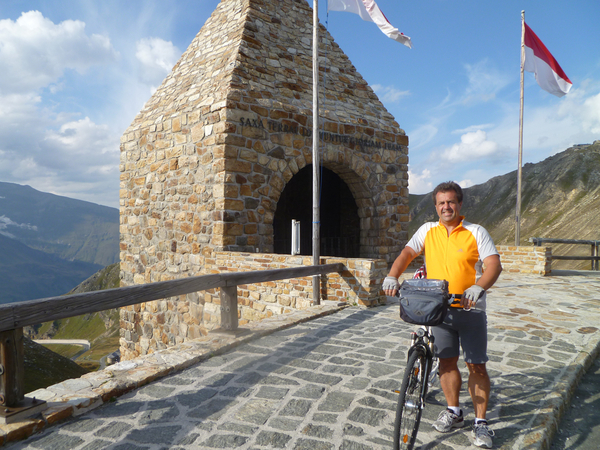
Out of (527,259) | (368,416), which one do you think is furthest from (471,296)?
(527,259)

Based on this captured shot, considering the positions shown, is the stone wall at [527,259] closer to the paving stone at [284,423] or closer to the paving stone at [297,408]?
the paving stone at [297,408]

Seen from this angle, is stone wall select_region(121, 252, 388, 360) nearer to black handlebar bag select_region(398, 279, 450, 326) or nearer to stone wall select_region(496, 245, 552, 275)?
black handlebar bag select_region(398, 279, 450, 326)

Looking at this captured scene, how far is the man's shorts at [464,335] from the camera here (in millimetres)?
Result: 2477

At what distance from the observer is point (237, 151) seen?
7.96 m

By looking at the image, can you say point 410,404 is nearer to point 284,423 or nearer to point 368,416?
point 368,416

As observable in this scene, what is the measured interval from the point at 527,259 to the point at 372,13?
730 centimetres

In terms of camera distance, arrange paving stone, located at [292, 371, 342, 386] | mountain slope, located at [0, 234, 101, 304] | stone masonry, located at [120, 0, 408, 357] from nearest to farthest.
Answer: paving stone, located at [292, 371, 342, 386] < stone masonry, located at [120, 0, 408, 357] < mountain slope, located at [0, 234, 101, 304]

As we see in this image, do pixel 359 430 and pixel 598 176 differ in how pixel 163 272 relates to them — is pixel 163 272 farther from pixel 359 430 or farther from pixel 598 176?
pixel 598 176

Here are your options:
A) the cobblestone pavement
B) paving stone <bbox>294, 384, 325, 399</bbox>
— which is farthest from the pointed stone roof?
paving stone <bbox>294, 384, 325, 399</bbox>

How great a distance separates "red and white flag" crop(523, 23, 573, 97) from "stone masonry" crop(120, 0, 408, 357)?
475 centimetres

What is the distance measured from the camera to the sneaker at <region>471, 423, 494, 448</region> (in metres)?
2.41

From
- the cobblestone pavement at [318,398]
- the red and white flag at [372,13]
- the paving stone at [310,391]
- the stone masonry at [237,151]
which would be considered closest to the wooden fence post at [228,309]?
the cobblestone pavement at [318,398]

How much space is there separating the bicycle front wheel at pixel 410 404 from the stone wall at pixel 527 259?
29.5 feet

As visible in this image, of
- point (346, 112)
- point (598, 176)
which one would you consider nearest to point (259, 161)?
Result: point (346, 112)
